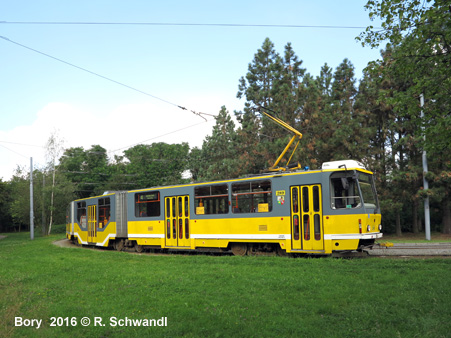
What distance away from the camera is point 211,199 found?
640 inches

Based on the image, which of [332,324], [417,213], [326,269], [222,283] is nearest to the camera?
[332,324]

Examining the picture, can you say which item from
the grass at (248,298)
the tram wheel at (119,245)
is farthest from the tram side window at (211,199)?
the tram wheel at (119,245)

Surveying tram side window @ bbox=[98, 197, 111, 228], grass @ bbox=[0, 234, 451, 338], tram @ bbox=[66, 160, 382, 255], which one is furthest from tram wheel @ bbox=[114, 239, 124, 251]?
grass @ bbox=[0, 234, 451, 338]

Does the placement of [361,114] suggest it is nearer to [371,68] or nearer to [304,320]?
[371,68]

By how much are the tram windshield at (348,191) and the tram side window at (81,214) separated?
16.9 meters

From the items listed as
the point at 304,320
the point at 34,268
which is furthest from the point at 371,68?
the point at 34,268

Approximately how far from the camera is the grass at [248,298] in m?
5.95

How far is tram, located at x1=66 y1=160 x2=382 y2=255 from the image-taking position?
1298 centimetres

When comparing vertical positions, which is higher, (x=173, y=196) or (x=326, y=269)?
(x=173, y=196)

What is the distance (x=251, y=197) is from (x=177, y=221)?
418cm

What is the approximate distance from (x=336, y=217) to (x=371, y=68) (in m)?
4.75

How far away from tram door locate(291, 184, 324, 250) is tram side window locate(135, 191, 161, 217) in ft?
23.5

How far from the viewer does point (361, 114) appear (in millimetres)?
26234

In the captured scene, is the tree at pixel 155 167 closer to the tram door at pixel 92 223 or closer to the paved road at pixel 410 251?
the tram door at pixel 92 223
